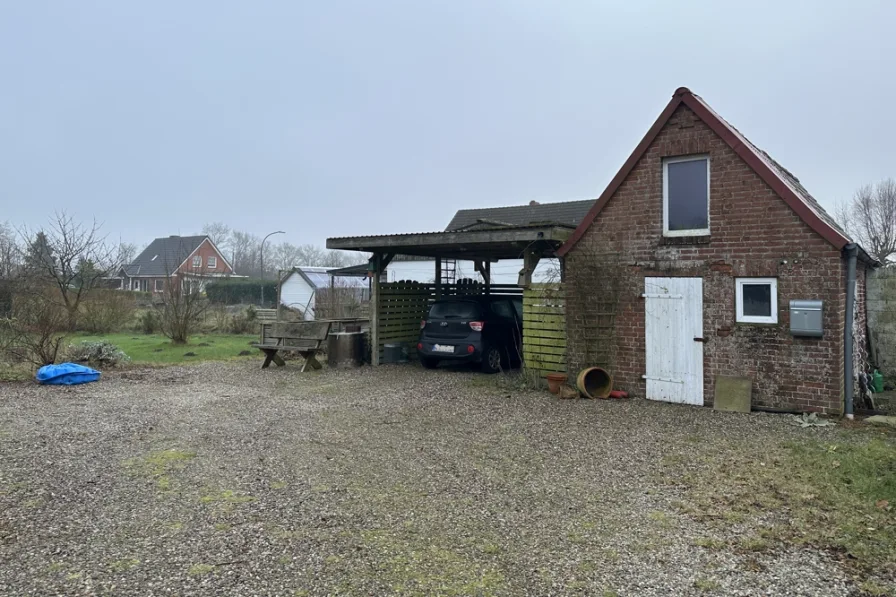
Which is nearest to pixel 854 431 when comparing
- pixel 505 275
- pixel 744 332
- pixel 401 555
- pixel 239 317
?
pixel 744 332

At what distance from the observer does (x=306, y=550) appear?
4328mm

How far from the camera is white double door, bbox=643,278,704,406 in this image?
1002 cm

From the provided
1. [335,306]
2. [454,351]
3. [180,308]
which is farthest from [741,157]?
[180,308]

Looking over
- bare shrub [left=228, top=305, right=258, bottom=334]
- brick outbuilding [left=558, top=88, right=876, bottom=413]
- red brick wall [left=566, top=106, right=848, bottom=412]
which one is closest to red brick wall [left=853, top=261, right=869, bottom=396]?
brick outbuilding [left=558, top=88, right=876, bottom=413]

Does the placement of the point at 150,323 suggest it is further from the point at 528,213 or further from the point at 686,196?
the point at 686,196

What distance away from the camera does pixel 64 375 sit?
11938mm

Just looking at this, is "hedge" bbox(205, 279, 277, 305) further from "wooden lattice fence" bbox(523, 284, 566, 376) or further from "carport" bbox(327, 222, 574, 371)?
"wooden lattice fence" bbox(523, 284, 566, 376)

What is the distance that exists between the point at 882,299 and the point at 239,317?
21.0 metres

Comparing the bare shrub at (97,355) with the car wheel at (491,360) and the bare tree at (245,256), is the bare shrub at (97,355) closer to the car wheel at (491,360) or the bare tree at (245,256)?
the car wheel at (491,360)

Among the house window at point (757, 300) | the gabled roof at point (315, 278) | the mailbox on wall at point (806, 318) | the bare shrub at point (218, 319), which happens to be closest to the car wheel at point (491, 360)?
the house window at point (757, 300)

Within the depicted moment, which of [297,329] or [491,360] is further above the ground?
[297,329]

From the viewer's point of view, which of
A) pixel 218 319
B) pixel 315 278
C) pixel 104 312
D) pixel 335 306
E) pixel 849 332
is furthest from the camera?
pixel 315 278

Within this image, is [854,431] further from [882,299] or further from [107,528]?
[107,528]

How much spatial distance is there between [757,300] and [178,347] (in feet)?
53.5
